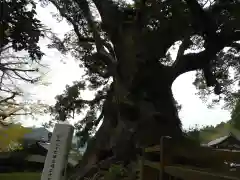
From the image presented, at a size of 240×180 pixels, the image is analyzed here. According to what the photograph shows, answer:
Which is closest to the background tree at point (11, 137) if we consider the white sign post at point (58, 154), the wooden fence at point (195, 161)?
the white sign post at point (58, 154)

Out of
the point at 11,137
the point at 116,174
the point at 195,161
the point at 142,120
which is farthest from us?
the point at 11,137

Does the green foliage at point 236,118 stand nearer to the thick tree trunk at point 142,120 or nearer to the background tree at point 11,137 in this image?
the thick tree trunk at point 142,120

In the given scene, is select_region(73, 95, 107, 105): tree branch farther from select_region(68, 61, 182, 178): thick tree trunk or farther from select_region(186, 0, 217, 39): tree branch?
select_region(186, 0, 217, 39): tree branch

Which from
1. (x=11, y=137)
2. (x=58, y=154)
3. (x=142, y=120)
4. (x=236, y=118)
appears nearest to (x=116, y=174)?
(x=142, y=120)

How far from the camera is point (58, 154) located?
3.99 m

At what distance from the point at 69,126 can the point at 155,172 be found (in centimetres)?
140

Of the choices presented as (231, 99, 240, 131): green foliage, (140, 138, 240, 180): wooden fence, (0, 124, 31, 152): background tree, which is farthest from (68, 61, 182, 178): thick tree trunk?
(0, 124, 31, 152): background tree

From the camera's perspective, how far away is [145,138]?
25.4 ft

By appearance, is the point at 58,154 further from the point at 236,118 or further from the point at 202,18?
the point at 236,118

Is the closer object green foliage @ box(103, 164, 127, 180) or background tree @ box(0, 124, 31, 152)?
green foliage @ box(103, 164, 127, 180)

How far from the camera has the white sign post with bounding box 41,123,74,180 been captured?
3.87 metres

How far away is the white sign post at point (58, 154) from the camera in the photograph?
387 cm

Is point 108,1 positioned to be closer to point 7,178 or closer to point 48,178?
point 48,178

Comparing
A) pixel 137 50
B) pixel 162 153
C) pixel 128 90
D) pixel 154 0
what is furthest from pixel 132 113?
pixel 162 153
